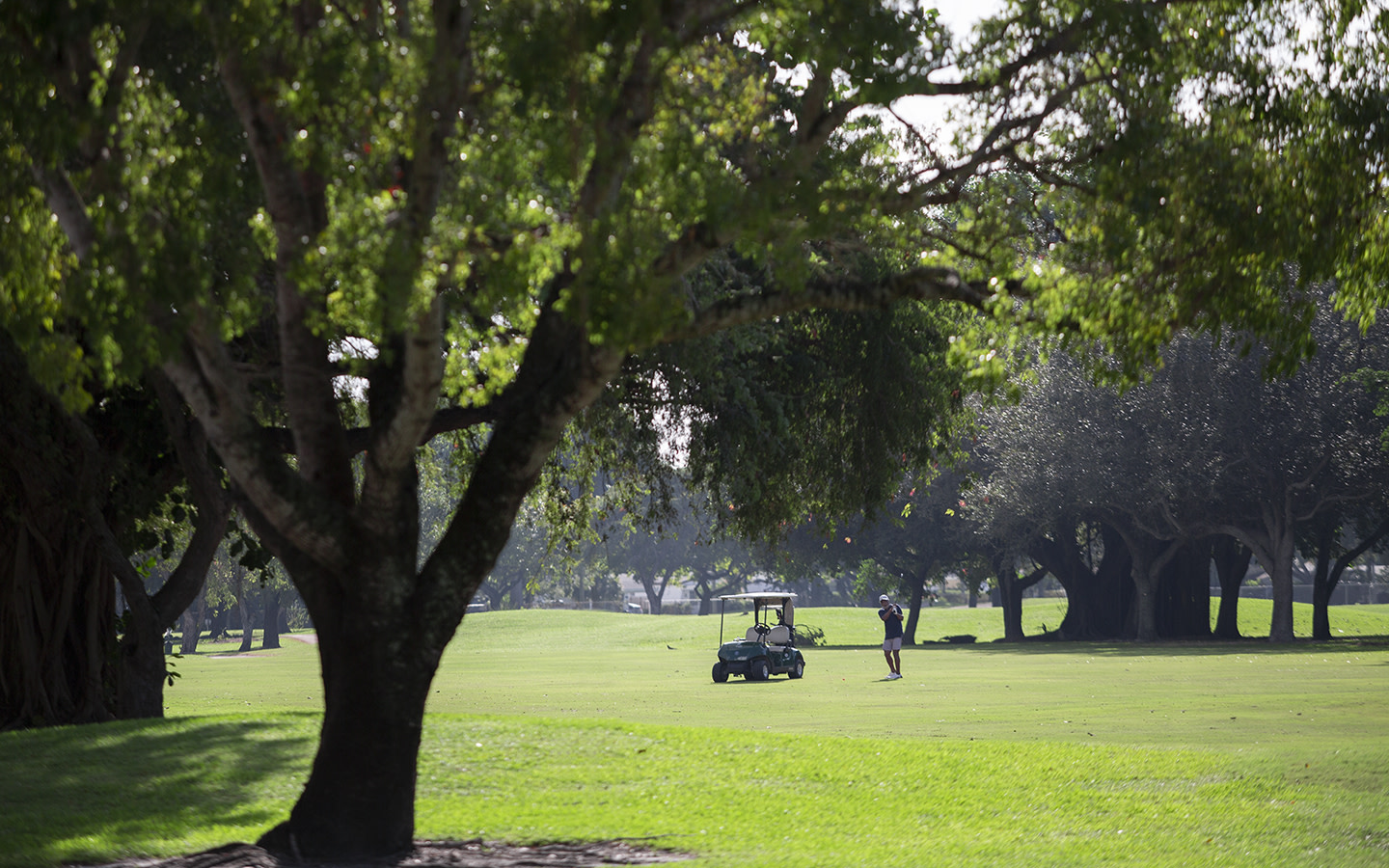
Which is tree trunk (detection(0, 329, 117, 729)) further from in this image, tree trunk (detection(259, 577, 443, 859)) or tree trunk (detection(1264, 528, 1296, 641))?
tree trunk (detection(1264, 528, 1296, 641))

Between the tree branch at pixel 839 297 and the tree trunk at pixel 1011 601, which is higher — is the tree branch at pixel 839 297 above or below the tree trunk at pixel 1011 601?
above

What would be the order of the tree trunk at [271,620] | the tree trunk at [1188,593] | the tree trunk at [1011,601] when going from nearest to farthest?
1. the tree trunk at [1188,593]
2. the tree trunk at [1011,601]
3. the tree trunk at [271,620]

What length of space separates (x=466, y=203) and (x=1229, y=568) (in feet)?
170

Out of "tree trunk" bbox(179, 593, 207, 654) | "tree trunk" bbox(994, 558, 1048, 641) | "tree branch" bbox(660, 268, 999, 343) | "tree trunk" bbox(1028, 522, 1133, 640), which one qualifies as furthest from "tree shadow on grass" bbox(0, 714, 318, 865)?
"tree trunk" bbox(179, 593, 207, 654)

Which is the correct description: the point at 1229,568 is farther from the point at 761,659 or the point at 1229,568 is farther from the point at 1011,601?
the point at 761,659

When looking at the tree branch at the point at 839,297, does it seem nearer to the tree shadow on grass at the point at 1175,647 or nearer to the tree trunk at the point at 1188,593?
the tree shadow on grass at the point at 1175,647

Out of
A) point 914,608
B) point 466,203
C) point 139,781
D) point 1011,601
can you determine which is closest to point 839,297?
point 466,203

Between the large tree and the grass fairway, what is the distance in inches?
84.8

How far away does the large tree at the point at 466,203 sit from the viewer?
7.68 meters

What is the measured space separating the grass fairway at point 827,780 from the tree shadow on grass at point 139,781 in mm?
37

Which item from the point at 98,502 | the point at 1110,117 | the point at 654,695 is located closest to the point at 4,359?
the point at 98,502

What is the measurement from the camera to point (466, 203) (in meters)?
7.74

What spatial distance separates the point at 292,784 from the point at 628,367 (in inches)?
214

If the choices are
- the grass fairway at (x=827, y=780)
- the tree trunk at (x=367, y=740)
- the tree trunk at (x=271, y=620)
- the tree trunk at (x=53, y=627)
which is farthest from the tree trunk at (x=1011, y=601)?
the tree trunk at (x=367, y=740)
